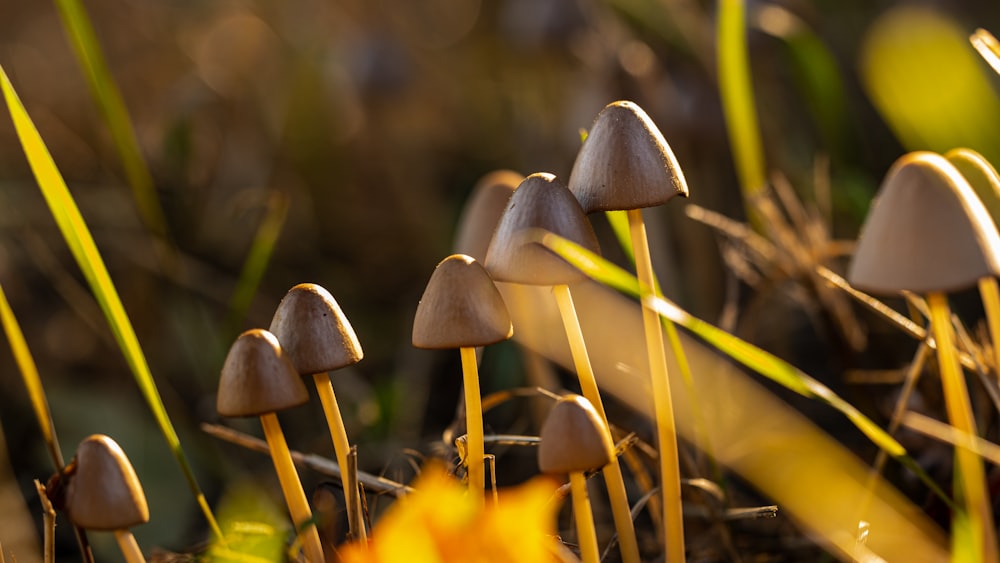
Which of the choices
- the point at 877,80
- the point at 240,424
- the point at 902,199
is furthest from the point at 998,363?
the point at 877,80

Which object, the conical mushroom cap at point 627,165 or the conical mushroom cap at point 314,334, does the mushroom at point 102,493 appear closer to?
the conical mushroom cap at point 314,334

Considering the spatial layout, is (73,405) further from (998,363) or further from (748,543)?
(998,363)

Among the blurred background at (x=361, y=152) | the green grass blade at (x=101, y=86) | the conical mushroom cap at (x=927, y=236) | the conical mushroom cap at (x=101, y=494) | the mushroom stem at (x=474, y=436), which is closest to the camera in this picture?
the conical mushroom cap at (x=927, y=236)

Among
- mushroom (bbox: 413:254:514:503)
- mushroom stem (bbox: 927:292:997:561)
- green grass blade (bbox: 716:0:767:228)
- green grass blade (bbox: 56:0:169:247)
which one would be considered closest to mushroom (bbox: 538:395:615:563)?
mushroom (bbox: 413:254:514:503)

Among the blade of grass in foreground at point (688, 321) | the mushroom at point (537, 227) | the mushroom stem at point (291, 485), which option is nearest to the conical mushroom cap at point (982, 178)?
the blade of grass in foreground at point (688, 321)

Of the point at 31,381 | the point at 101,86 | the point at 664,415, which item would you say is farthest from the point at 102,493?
the point at 101,86

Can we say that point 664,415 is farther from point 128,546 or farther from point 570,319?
point 128,546
